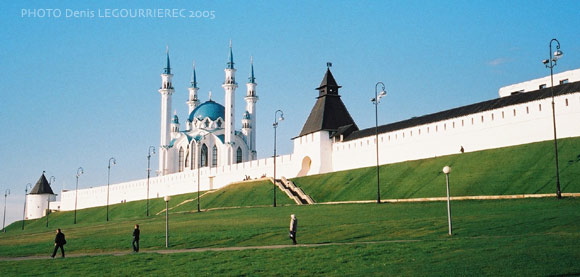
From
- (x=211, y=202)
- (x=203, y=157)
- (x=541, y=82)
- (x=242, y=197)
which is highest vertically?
Answer: (x=541, y=82)

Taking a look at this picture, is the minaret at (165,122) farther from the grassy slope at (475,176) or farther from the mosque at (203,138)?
the grassy slope at (475,176)

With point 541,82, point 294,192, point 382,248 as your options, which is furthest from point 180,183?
point 382,248

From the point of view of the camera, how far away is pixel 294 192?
61.7m

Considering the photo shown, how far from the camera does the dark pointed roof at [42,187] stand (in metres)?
124

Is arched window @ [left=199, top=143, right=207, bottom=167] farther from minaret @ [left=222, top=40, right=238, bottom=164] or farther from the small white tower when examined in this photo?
the small white tower

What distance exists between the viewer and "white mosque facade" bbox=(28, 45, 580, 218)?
1935 inches

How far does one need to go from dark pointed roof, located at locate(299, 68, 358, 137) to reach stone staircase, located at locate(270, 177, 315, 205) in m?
7.77

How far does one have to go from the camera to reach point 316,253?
21.1 metres

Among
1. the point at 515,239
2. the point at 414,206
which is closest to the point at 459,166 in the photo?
the point at 414,206

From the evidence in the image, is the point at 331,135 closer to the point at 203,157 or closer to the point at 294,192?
the point at 294,192

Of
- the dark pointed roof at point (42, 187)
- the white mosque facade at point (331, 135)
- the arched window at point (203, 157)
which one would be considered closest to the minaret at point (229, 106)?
the white mosque facade at point (331, 135)

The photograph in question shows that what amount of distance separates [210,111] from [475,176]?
8214 centimetres

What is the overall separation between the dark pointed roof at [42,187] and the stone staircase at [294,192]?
71.2 metres

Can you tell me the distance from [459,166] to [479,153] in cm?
211
